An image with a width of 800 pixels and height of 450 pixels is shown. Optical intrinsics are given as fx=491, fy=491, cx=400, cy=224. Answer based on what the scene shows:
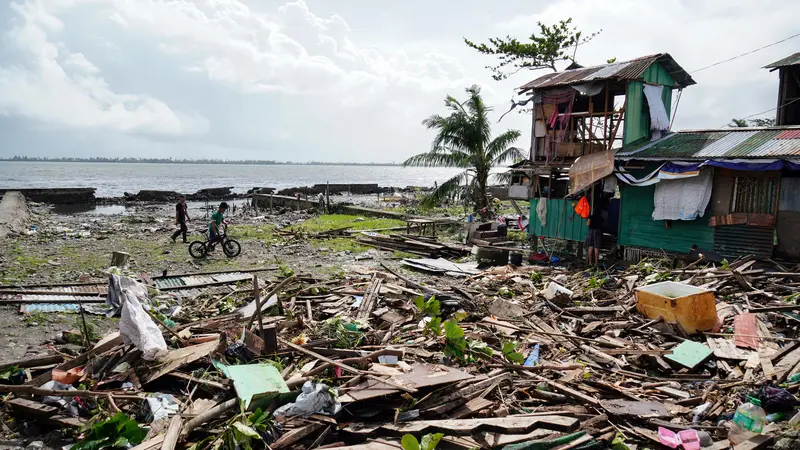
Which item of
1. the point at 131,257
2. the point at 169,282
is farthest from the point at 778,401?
the point at 131,257

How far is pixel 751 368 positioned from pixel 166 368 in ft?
24.9

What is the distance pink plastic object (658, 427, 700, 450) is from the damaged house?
935 centimetres

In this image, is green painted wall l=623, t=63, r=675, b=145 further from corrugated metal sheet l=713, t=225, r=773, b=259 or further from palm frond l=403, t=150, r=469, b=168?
palm frond l=403, t=150, r=469, b=168

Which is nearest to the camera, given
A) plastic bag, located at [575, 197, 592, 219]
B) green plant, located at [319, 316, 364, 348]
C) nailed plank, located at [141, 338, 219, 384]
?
nailed plank, located at [141, 338, 219, 384]

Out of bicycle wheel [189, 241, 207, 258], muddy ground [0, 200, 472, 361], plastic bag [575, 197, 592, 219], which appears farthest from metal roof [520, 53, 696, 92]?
bicycle wheel [189, 241, 207, 258]

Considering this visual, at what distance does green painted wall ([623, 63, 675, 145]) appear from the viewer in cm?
1501

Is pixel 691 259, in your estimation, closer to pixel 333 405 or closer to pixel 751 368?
pixel 751 368

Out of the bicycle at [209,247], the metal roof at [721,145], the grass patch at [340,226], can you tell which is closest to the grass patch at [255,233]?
the grass patch at [340,226]

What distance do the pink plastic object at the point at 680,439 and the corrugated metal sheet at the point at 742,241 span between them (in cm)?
948

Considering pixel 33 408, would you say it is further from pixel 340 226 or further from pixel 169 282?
pixel 340 226

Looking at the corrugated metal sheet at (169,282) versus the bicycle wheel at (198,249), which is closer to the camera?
the corrugated metal sheet at (169,282)

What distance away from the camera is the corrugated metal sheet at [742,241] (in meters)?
12.1

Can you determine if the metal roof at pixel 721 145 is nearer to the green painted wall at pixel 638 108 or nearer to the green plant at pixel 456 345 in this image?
the green painted wall at pixel 638 108

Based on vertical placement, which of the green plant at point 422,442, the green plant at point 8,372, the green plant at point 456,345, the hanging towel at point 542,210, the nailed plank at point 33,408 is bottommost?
the nailed plank at point 33,408
